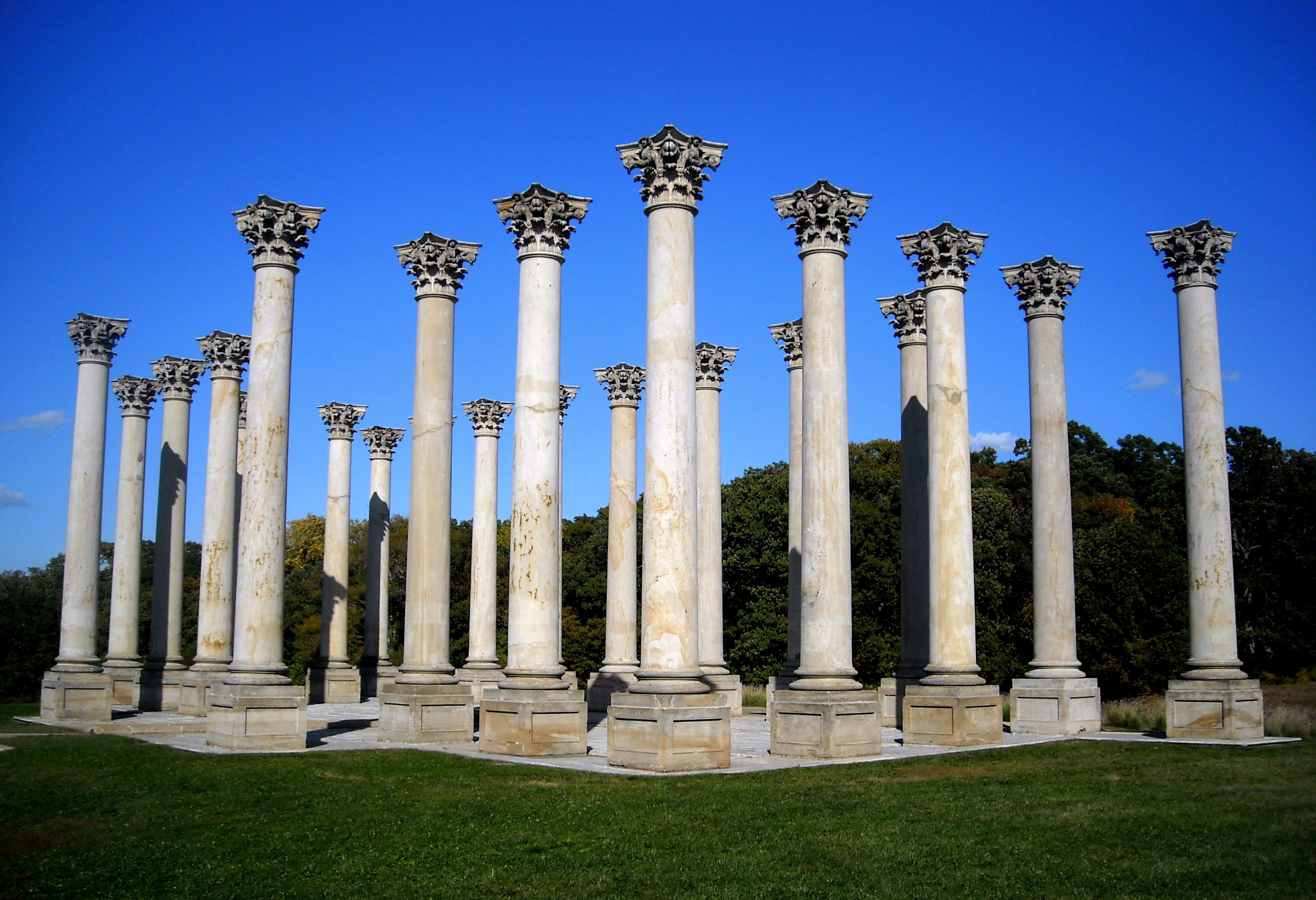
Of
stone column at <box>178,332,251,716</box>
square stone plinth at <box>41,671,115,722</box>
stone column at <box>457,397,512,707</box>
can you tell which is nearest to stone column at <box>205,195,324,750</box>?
stone column at <box>178,332,251,716</box>

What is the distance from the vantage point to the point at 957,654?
44594mm

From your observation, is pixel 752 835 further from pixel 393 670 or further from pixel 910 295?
pixel 393 670

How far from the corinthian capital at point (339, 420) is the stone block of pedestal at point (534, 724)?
3870 centimetres

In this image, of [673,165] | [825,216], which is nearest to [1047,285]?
[825,216]

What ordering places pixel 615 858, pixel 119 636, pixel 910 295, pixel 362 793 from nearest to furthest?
pixel 615 858 < pixel 362 793 < pixel 910 295 < pixel 119 636

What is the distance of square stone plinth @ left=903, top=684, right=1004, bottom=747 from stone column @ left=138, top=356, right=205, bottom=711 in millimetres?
41614

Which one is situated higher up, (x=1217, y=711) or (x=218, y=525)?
(x=218, y=525)

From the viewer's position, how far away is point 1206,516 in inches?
1848

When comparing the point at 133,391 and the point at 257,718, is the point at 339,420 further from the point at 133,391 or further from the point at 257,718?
the point at 257,718

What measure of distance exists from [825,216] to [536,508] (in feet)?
49.3

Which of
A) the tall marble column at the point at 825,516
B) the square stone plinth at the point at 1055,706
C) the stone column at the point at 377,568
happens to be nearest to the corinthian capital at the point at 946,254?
the tall marble column at the point at 825,516

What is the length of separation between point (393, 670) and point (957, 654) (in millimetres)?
40353

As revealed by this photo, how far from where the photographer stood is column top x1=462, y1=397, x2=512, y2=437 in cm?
7188

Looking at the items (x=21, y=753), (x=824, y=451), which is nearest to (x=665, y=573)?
(x=824, y=451)
